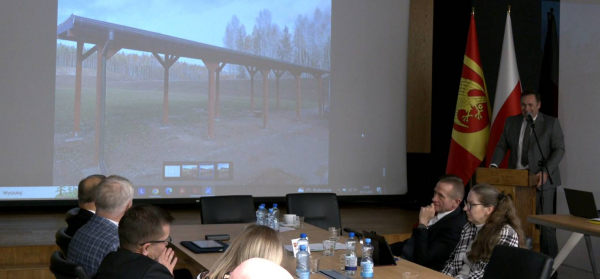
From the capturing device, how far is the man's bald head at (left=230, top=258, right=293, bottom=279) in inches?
65.7

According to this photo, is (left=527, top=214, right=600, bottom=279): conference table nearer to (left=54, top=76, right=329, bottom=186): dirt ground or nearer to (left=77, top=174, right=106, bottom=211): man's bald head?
(left=77, top=174, right=106, bottom=211): man's bald head

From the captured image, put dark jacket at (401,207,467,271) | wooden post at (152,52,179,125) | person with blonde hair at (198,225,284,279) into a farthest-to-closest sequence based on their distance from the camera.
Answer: wooden post at (152,52,179,125), dark jacket at (401,207,467,271), person with blonde hair at (198,225,284,279)

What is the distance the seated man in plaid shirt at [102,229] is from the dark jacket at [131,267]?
542mm

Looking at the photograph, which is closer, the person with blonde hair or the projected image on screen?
the person with blonde hair

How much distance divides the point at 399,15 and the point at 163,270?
6776mm

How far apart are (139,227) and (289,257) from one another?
1.11 metres

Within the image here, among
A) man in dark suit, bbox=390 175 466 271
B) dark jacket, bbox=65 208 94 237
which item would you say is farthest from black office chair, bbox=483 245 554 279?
dark jacket, bbox=65 208 94 237

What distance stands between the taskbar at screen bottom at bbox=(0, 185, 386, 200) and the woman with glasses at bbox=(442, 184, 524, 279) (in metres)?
4.29

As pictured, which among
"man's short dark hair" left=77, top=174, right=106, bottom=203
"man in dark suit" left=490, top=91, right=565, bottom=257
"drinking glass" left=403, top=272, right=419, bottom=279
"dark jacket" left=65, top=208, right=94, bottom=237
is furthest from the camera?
"man in dark suit" left=490, top=91, right=565, bottom=257

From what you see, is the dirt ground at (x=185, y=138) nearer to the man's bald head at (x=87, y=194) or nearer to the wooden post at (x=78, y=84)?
the wooden post at (x=78, y=84)

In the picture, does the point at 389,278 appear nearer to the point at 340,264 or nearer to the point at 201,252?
the point at 340,264

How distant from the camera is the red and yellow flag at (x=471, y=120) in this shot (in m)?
6.88

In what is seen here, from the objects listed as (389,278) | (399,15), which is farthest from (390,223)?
(389,278)

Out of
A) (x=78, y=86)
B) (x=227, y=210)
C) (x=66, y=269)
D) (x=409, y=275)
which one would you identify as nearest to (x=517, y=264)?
(x=409, y=275)
